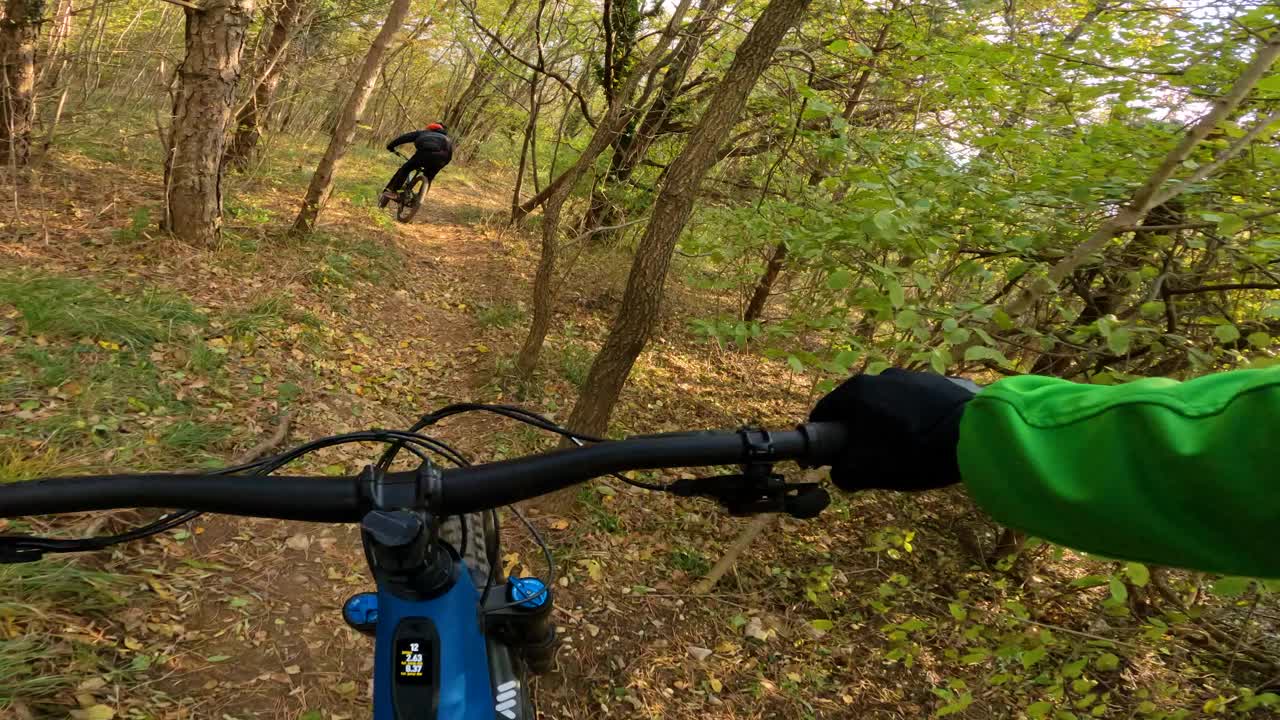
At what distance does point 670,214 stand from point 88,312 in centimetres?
465

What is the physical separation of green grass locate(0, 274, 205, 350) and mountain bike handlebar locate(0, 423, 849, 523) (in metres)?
4.87

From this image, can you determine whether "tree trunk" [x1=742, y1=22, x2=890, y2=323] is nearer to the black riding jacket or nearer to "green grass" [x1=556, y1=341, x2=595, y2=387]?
"green grass" [x1=556, y1=341, x2=595, y2=387]

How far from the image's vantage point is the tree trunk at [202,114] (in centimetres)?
635

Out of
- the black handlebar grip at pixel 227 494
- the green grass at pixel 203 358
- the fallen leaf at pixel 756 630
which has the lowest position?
the fallen leaf at pixel 756 630

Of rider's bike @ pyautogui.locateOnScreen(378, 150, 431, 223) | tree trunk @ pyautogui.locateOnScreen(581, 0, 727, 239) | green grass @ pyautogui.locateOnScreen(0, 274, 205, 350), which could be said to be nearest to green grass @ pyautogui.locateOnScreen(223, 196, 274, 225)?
rider's bike @ pyautogui.locateOnScreen(378, 150, 431, 223)

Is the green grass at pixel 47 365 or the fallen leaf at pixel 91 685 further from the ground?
the green grass at pixel 47 365

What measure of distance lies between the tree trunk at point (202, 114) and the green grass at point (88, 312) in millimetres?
1692

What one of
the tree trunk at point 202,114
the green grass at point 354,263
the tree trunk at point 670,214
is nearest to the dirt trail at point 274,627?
the tree trunk at point 670,214

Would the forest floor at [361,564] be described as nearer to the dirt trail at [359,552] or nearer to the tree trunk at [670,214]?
the dirt trail at [359,552]

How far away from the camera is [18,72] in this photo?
6789 mm

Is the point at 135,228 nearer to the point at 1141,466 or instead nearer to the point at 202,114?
the point at 202,114

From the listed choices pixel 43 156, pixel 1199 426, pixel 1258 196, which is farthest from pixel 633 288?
pixel 43 156

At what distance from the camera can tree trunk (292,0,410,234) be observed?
8156mm

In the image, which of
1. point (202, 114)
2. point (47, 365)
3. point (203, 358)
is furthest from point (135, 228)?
point (47, 365)
